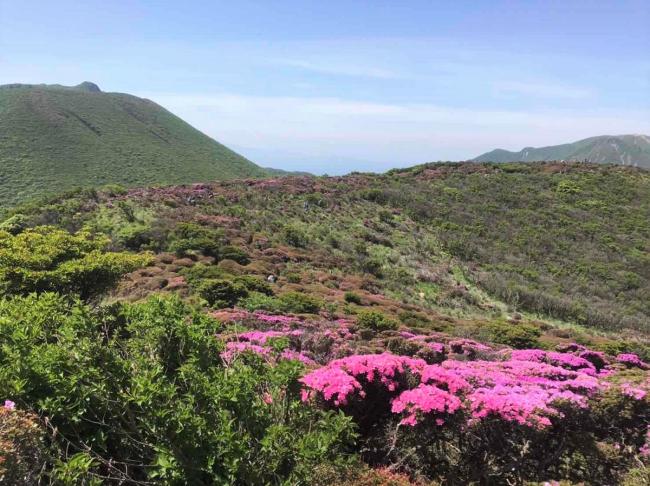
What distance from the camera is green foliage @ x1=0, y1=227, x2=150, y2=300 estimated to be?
341 inches

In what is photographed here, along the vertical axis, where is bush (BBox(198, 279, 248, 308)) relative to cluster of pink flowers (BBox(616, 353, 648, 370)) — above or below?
above

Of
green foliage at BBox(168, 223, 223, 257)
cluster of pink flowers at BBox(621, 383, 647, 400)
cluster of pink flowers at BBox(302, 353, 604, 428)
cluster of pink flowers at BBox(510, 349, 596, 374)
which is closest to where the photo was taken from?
cluster of pink flowers at BBox(302, 353, 604, 428)

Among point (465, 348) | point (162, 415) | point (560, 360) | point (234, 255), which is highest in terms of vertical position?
point (162, 415)

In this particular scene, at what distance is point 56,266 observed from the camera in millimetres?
9469

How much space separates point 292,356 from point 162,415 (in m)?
4.33

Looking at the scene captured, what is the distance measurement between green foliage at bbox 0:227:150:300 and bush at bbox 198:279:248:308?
84.2 inches

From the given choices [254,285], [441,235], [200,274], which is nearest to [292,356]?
[254,285]

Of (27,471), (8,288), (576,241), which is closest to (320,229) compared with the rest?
(8,288)

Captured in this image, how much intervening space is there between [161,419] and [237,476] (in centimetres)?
68

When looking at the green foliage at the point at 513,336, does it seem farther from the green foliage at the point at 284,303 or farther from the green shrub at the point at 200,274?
the green shrub at the point at 200,274

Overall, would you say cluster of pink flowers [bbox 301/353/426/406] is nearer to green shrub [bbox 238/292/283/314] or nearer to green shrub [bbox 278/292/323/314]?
green shrub [bbox 238/292/283/314]

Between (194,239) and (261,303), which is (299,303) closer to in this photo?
(261,303)

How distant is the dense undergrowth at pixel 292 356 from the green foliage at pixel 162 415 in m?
0.02

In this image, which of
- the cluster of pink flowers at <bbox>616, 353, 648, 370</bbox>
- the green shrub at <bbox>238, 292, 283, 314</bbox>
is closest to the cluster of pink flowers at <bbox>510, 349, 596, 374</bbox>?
the cluster of pink flowers at <bbox>616, 353, 648, 370</bbox>
